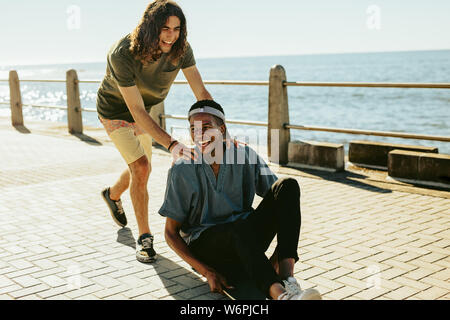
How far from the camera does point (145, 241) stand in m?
4.62

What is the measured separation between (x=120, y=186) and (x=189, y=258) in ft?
6.27

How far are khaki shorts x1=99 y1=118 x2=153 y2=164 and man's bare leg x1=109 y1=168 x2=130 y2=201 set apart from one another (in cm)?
57

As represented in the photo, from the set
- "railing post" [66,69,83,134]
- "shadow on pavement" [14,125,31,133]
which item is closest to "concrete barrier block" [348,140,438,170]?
"railing post" [66,69,83,134]

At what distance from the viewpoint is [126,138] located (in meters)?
4.82

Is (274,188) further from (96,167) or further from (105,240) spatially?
(96,167)

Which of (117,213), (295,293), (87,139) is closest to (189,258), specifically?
(295,293)

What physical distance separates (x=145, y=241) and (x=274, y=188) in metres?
1.35

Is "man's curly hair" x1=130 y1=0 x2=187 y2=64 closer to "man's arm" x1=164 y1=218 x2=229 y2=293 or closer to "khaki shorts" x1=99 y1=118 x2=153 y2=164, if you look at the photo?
"khaki shorts" x1=99 y1=118 x2=153 y2=164

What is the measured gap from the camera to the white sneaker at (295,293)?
3.23 meters

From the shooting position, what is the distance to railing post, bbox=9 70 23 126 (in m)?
14.3

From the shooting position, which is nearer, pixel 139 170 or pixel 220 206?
pixel 220 206

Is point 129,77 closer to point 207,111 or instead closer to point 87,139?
point 207,111

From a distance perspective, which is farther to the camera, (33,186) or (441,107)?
(441,107)
